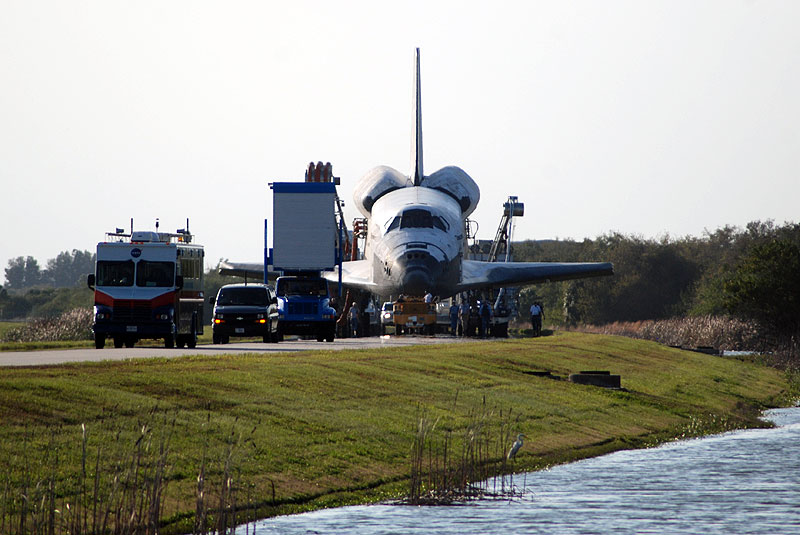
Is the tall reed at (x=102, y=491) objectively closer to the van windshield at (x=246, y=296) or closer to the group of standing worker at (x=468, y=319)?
the van windshield at (x=246, y=296)

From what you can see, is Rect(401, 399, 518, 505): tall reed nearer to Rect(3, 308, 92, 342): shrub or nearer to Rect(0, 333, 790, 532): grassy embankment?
Rect(0, 333, 790, 532): grassy embankment

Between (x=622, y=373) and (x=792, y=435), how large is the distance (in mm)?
12384

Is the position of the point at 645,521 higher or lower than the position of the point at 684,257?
lower

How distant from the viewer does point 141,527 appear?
14.2 meters

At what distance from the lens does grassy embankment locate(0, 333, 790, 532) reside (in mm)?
17859

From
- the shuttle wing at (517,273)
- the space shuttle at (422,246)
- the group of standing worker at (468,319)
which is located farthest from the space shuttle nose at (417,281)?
the shuttle wing at (517,273)

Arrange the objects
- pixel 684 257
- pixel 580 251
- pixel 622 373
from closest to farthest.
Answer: pixel 622 373
pixel 684 257
pixel 580 251

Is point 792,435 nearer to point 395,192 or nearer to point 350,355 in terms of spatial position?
point 350,355

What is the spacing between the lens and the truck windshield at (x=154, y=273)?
37094 millimetres

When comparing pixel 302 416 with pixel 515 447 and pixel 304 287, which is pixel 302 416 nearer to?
pixel 515 447

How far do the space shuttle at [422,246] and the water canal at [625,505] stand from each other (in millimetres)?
28787

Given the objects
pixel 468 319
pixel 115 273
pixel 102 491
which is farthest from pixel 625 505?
pixel 468 319

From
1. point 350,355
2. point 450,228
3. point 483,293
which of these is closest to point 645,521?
point 350,355

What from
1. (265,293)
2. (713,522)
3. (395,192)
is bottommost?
(713,522)
